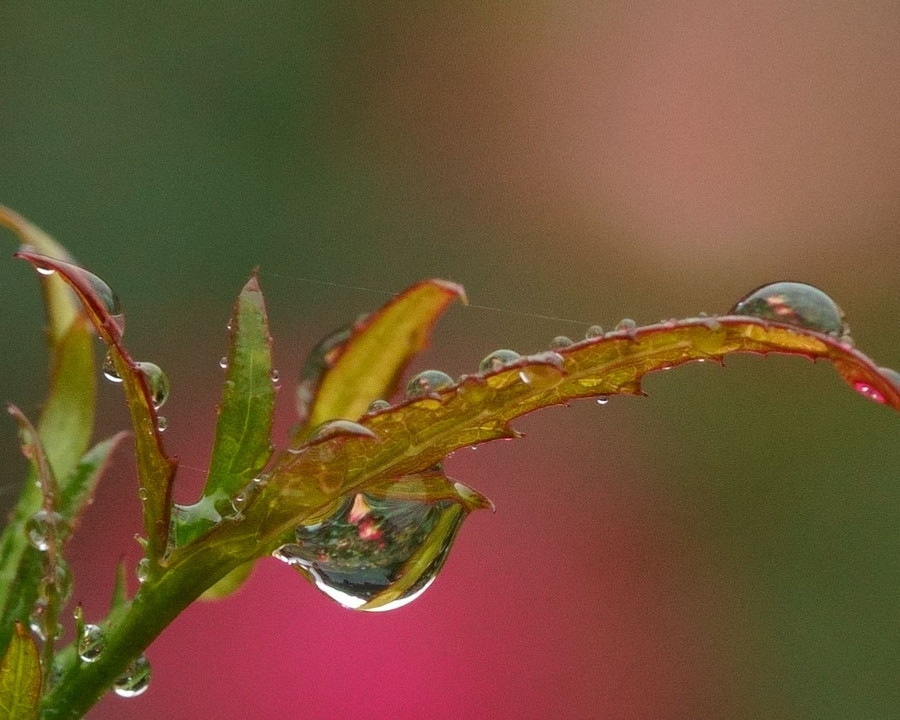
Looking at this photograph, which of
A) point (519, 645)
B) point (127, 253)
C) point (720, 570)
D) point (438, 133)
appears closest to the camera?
point (519, 645)

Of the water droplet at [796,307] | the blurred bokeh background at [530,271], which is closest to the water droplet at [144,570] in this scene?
the water droplet at [796,307]

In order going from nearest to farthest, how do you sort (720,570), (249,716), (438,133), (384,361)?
1. (384,361)
2. (249,716)
3. (720,570)
4. (438,133)

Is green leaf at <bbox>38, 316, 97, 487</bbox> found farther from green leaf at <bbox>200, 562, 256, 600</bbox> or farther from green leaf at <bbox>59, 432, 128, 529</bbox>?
green leaf at <bbox>200, 562, 256, 600</bbox>

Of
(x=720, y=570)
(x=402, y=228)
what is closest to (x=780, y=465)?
(x=720, y=570)

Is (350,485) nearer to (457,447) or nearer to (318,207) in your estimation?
(457,447)

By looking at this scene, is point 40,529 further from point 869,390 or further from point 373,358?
point 869,390

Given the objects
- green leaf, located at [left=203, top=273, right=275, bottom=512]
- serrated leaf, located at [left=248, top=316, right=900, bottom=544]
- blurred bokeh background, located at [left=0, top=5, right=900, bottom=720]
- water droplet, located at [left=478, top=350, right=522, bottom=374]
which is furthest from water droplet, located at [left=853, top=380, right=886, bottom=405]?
blurred bokeh background, located at [left=0, top=5, right=900, bottom=720]

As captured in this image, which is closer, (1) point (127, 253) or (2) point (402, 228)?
(1) point (127, 253)
